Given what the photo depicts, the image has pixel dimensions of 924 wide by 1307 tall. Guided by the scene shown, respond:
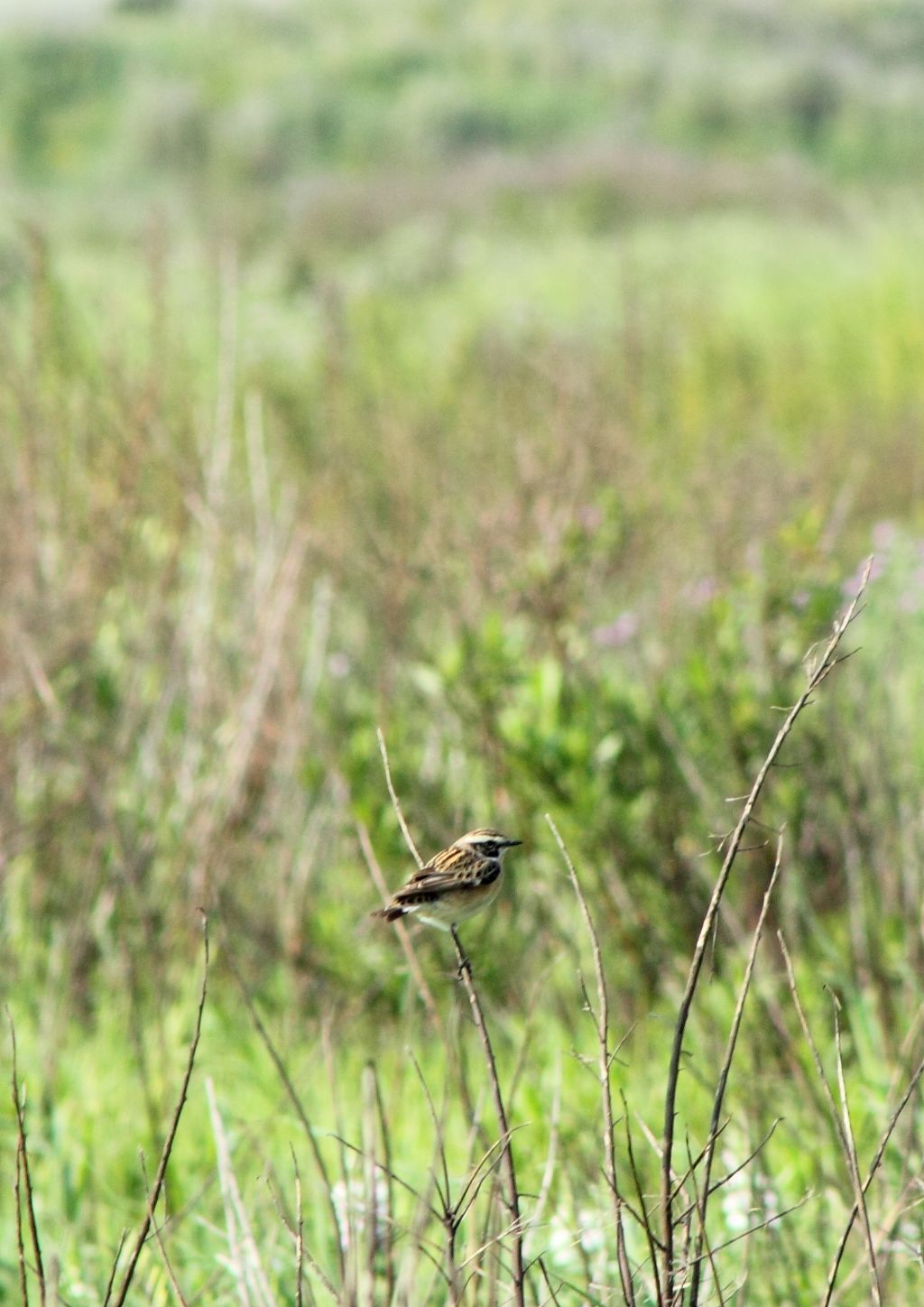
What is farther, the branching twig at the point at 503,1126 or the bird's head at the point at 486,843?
the bird's head at the point at 486,843

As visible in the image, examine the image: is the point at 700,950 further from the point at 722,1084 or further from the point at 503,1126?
the point at 503,1126

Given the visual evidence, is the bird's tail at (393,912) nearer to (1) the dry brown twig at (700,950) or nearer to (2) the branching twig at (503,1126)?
(2) the branching twig at (503,1126)

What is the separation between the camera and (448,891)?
5.45 feet

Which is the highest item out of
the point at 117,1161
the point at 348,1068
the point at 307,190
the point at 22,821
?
the point at 307,190

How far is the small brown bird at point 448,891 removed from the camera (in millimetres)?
1643

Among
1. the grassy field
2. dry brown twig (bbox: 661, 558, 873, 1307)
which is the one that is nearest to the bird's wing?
the grassy field

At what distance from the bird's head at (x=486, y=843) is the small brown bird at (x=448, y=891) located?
2 centimetres

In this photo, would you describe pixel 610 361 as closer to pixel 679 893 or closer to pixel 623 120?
pixel 679 893

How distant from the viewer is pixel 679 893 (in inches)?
152

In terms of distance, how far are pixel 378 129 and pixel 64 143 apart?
845cm

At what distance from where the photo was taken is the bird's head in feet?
5.68

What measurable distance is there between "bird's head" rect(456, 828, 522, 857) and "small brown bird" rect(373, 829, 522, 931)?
19 mm

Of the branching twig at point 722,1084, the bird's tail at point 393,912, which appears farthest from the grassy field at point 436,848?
the bird's tail at point 393,912

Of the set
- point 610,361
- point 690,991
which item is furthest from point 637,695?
point 610,361
